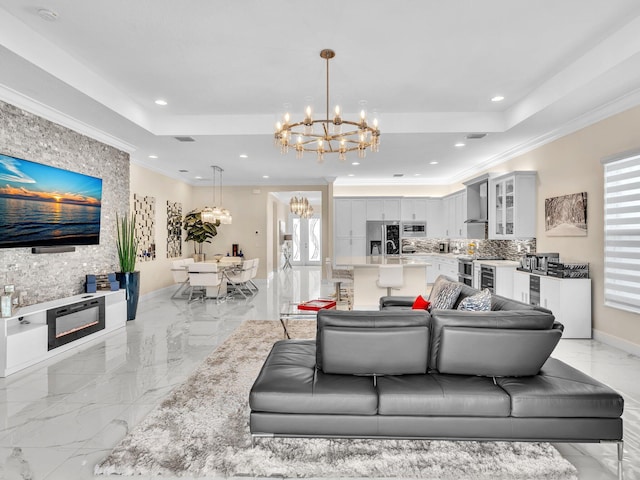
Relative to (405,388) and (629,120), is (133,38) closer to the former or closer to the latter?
(405,388)

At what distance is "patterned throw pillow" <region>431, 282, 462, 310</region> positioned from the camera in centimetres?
346

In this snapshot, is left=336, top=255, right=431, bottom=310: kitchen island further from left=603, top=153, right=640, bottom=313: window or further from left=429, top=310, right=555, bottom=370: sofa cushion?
left=429, top=310, right=555, bottom=370: sofa cushion

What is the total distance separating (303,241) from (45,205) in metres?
12.7

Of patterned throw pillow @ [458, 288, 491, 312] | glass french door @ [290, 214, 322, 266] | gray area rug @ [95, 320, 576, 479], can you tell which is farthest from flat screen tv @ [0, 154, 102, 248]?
glass french door @ [290, 214, 322, 266]

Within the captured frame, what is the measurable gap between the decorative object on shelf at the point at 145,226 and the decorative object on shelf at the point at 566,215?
7073mm

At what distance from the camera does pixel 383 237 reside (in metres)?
10.2

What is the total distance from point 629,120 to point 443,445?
4.13 meters

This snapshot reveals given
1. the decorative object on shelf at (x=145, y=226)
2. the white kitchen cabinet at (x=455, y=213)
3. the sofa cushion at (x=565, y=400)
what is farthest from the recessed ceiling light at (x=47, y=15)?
the white kitchen cabinet at (x=455, y=213)

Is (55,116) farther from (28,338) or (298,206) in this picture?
(298,206)

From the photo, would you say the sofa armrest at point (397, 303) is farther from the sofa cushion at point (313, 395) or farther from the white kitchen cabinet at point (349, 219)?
the white kitchen cabinet at point (349, 219)

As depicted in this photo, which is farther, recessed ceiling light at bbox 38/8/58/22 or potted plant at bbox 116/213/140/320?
potted plant at bbox 116/213/140/320

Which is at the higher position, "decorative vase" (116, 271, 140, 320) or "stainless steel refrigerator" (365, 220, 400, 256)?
"stainless steel refrigerator" (365, 220, 400, 256)

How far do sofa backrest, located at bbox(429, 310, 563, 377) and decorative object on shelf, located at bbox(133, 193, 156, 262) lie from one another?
21.4 feet

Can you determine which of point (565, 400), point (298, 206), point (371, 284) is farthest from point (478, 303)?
point (298, 206)
